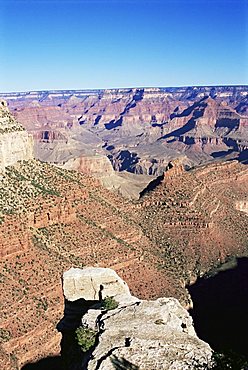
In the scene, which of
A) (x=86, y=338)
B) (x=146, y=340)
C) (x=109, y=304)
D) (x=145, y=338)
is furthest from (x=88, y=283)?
(x=146, y=340)

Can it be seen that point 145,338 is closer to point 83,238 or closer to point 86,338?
point 86,338

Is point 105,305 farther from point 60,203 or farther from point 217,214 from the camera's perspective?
point 217,214

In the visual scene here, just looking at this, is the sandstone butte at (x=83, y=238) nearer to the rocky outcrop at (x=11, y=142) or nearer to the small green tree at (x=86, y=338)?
the rocky outcrop at (x=11, y=142)

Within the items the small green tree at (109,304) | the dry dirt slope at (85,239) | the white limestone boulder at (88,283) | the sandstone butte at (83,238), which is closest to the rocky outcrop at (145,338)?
the small green tree at (109,304)

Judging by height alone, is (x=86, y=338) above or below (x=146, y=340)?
below

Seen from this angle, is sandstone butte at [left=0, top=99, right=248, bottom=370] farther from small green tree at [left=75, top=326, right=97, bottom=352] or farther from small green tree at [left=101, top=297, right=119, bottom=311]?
small green tree at [left=75, top=326, right=97, bottom=352]

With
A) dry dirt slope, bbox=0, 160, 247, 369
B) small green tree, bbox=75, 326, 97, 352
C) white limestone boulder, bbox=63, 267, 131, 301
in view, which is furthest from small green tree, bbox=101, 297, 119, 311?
dry dirt slope, bbox=0, 160, 247, 369

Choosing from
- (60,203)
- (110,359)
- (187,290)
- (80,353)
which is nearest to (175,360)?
(110,359)
